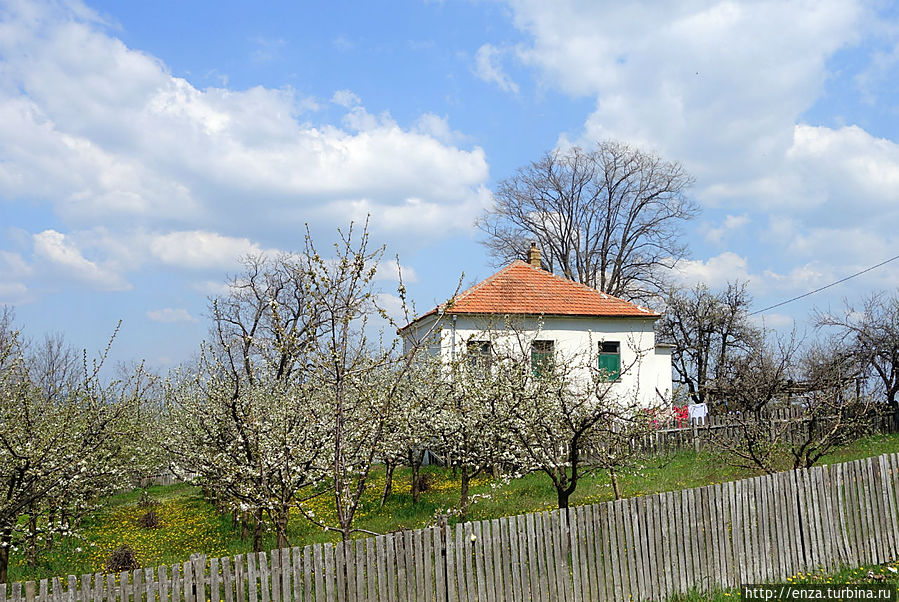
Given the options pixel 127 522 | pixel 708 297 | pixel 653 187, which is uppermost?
pixel 653 187

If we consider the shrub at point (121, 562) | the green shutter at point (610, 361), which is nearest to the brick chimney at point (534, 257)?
the green shutter at point (610, 361)

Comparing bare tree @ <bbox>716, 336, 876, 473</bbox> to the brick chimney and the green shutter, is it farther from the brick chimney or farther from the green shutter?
the brick chimney

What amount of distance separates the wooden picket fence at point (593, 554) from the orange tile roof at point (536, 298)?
517 inches

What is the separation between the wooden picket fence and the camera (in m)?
5.41

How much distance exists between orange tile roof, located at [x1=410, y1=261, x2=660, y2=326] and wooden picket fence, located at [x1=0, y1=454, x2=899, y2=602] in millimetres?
13134

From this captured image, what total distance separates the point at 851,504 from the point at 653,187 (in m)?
30.1

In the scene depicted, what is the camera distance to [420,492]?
46.1 feet

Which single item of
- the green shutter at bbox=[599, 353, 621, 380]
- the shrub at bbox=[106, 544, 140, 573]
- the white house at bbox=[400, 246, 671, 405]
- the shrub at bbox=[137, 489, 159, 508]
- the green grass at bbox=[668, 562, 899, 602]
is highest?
the white house at bbox=[400, 246, 671, 405]

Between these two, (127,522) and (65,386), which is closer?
(65,386)

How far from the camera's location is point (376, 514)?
40.3ft

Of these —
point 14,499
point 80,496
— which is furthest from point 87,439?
point 14,499

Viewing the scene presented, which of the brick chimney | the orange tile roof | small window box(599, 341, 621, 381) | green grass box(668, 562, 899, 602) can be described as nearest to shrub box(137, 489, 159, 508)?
the orange tile roof

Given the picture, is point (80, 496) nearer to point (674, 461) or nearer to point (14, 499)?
point (14, 499)

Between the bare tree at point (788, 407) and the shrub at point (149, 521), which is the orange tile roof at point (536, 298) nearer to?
the bare tree at point (788, 407)
